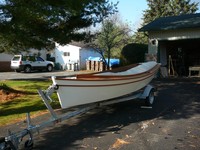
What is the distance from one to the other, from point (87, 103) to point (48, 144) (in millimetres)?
1599

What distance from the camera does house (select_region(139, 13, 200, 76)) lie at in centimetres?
1803

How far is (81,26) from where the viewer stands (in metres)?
13.6

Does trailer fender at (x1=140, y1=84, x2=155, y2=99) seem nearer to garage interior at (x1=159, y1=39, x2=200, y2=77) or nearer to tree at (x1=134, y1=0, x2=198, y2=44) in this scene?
garage interior at (x1=159, y1=39, x2=200, y2=77)

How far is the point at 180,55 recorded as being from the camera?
74.1 ft

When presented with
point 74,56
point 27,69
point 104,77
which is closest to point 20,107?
point 104,77

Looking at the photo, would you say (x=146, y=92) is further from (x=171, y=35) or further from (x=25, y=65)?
(x=25, y=65)

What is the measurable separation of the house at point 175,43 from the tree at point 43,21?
15.0 ft

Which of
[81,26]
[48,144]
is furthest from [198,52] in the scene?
[48,144]

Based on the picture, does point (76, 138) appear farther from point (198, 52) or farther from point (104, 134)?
point (198, 52)

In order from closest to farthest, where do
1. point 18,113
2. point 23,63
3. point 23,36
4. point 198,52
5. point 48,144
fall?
point 48,144 → point 18,113 → point 23,36 → point 198,52 → point 23,63

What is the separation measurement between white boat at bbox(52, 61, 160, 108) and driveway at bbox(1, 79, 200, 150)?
0.66 metres

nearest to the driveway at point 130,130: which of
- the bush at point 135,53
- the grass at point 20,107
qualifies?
the grass at point 20,107

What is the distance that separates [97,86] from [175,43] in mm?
16422

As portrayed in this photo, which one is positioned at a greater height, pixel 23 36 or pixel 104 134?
pixel 23 36
